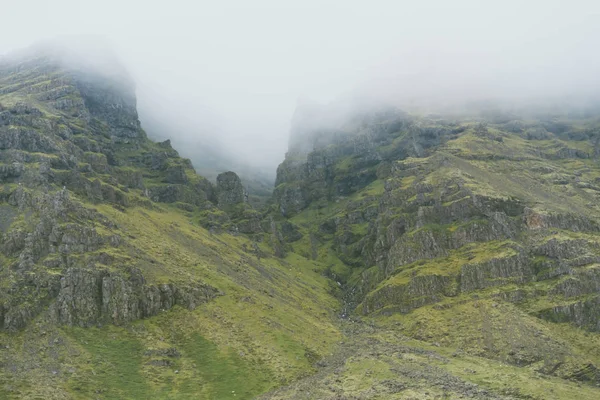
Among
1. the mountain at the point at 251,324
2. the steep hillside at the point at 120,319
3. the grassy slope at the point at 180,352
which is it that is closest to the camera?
the grassy slope at the point at 180,352

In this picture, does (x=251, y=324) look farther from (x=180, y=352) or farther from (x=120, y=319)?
(x=120, y=319)

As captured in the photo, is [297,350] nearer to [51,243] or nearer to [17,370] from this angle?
[17,370]

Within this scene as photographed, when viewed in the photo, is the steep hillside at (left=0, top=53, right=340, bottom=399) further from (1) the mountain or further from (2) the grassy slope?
(1) the mountain

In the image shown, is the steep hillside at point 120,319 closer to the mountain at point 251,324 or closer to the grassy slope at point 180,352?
the grassy slope at point 180,352

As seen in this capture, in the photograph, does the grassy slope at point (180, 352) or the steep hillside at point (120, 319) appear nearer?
the grassy slope at point (180, 352)

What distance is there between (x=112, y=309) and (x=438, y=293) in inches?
4800

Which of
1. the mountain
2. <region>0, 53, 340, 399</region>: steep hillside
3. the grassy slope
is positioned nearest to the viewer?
the grassy slope

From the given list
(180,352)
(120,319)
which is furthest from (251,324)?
(120,319)

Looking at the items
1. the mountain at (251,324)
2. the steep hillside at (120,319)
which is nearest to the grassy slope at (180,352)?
the steep hillside at (120,319)

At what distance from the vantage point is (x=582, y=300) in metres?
158

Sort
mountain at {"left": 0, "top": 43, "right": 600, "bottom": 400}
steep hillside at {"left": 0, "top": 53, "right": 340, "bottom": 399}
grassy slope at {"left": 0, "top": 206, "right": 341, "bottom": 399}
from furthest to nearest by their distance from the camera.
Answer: steep hillside at {"left": 0, "top": 53, "right": 340, "bottom": 399}
mountain at {"left": 0, "top": 43, "right": 600, "bottom": 400}
grassy slope at {"left": 0, "top": 206, "right": 341, "bottom": 399}

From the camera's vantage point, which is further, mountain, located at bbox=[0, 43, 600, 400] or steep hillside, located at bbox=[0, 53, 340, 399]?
steep hillside, located at bbox=[0, 53, 340, 399]

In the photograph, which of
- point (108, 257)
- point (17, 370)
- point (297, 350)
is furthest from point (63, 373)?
point (297, 350)

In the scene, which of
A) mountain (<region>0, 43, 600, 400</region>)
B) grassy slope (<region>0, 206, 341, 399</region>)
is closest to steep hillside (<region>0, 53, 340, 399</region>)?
grassy slope (<region>0, 206, 341, 399</region>)
